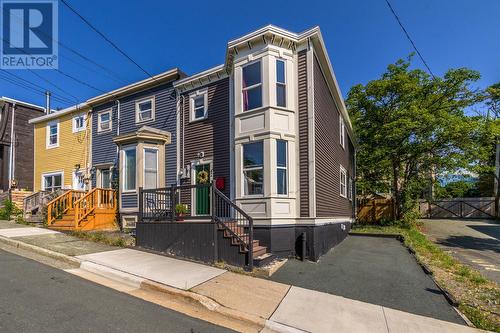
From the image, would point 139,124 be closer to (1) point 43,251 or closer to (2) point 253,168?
(2) point 253,168

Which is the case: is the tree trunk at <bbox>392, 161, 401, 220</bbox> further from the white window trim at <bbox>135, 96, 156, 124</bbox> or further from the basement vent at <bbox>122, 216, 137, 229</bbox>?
the basement vent at <bbox>122, 216, 137, 229</bbox>

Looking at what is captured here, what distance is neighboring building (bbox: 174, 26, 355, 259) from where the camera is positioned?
8.80 metres

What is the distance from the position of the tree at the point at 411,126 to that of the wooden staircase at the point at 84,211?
52.3 feet

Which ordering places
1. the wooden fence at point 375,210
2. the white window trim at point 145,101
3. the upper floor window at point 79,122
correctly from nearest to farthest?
the white window trim at point 145,101, the upper floor window at point 79,122, the wooden fence at point 375,210

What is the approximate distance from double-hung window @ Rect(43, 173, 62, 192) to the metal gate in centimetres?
2675

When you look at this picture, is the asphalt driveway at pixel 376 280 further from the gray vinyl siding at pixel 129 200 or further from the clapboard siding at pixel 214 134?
the gray vinyl siding at pixel 129 200

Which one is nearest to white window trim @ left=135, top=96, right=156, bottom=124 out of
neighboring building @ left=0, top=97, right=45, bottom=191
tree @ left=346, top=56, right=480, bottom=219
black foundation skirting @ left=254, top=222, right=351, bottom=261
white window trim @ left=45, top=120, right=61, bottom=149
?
white window trim @ left=45, top=120, right=61, bottom=149

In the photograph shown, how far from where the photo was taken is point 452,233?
16.0m

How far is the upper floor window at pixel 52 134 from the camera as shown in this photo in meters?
17.1

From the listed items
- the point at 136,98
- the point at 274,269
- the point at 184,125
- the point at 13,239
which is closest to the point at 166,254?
the point at 274,269

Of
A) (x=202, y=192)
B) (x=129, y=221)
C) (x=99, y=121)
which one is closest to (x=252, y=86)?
(x=202, y=192)

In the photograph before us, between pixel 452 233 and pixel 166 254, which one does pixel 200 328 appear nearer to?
pixel 166 254

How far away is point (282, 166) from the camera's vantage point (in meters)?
9.12

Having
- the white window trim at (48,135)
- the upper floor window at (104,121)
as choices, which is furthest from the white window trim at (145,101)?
the white window trim at (48,135)
